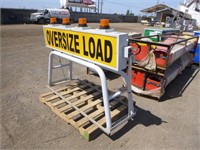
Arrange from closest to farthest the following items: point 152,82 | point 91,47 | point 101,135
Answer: point 91,47 < point 101,135 < point 152,82

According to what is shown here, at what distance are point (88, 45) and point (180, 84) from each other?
11.4 feet

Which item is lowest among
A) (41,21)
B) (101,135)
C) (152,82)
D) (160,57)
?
(101,135)

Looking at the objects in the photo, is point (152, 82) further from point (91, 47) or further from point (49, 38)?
point (49, 38)

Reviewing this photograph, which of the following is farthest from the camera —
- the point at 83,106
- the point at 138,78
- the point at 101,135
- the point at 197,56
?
the point at 197,56

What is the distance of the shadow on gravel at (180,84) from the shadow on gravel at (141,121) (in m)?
0.77

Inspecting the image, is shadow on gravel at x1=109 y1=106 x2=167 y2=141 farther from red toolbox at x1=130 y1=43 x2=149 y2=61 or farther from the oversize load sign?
red toolbox at x1=130 y1=43 x2=149 y2=61

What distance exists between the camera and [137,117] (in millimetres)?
3188

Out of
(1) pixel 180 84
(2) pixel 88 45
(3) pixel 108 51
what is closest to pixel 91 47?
(2) pixel 88 45

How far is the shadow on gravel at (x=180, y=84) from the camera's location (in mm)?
4136

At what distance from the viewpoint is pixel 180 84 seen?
4.84 meters

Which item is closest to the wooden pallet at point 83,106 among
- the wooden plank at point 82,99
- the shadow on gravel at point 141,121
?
the wooden plank at point 82,99

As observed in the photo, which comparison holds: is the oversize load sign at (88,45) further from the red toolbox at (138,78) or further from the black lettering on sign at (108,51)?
the red toolbox at (138,78)

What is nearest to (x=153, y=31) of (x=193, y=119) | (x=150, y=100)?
(x=150, y=100)

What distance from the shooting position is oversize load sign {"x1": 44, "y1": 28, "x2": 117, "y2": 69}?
222 cm
